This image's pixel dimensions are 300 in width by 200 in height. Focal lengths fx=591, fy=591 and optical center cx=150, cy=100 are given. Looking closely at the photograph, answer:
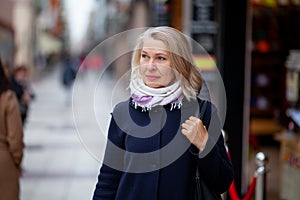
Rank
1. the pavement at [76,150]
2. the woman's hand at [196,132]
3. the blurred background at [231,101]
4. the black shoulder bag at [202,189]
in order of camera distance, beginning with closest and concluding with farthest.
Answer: the woman's hand at [196,132] → the black shoulder bag at [202,189] → the pavement at [76,150] → the blurred background at [231,101]

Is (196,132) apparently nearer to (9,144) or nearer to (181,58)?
(181,58)

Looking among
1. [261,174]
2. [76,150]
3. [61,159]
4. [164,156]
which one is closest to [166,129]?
[164,156]

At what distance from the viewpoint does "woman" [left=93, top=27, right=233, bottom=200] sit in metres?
2.69

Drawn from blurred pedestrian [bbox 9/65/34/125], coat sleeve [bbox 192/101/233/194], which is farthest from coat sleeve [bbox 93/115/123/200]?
blurred pedestrian [bbox 9/65/34/125]

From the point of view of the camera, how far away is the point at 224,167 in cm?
272

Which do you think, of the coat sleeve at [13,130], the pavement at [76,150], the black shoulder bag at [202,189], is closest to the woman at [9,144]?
the coat sleeve at [13,130]

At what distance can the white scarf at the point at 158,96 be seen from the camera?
8.84ft

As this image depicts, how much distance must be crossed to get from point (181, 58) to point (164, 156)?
0.45m

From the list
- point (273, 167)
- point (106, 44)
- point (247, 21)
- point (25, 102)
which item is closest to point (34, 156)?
point (25, 102)

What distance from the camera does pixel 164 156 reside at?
2.70 m

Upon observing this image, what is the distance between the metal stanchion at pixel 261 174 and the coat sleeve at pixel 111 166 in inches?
87.8

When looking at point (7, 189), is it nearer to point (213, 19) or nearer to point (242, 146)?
point (242, 146)

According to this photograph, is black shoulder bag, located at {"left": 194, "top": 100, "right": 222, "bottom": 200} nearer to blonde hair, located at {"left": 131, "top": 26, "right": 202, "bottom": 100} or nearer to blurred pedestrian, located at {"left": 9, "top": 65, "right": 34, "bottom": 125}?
blonde hair, located at {"left": 131, "top": 26, "right": 202, "bottom": 100}

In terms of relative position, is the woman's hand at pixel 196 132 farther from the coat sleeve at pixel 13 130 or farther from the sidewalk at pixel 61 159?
the coat sleeve at pixel 13 130
